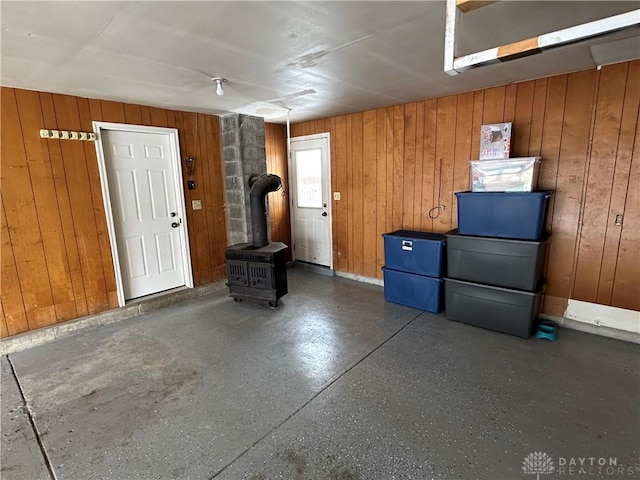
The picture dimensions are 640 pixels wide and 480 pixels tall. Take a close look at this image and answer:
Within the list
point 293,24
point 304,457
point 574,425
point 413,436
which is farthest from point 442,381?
point 293,24

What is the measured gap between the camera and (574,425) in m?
1.89

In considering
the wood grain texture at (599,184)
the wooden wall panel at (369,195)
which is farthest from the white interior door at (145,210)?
the wood grain texture at (599,184)

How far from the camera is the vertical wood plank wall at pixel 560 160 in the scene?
106 inches

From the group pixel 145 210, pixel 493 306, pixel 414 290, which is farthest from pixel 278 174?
pixel 493 306

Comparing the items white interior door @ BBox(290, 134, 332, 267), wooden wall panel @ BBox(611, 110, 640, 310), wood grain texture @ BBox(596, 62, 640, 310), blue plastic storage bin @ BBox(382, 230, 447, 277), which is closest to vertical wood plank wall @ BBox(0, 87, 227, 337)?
white interior door @ BBox(290, 134, 332, 267)

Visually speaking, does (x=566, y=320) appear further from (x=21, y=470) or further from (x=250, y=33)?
(x=21, y=470)

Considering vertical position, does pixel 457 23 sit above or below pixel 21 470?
above

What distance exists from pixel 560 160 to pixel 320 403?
301 centimetres

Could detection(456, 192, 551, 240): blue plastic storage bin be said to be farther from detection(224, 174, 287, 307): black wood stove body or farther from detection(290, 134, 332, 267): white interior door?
detection(290, 134, 332, 267): white interior door

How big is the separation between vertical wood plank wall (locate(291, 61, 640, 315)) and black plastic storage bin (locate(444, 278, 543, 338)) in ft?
1.78

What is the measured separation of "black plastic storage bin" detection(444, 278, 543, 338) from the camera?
9.37 feet

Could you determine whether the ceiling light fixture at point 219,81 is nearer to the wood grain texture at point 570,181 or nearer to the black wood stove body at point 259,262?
the black wood stove body at point 259,262

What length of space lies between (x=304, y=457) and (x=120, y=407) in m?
1.34

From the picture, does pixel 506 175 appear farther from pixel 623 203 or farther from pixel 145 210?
pixel 145 210
